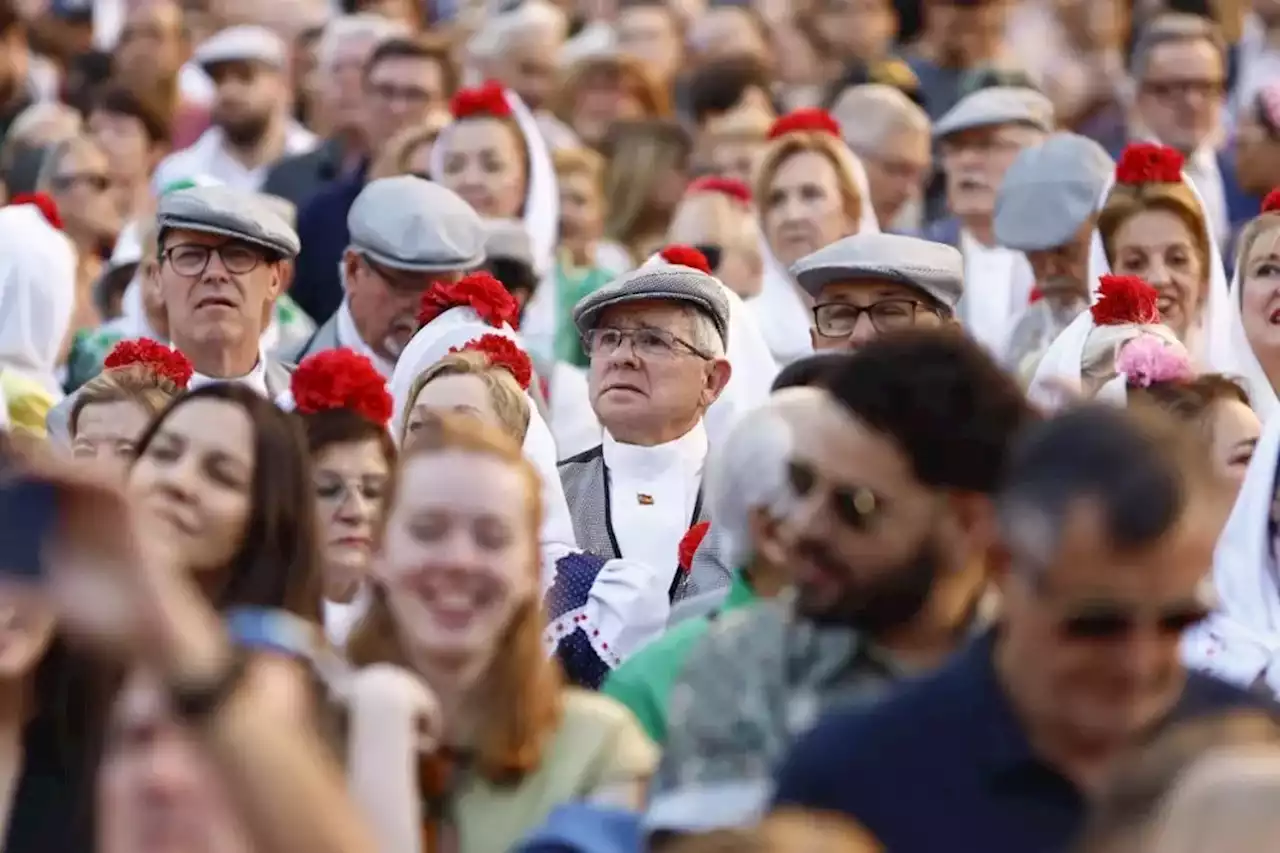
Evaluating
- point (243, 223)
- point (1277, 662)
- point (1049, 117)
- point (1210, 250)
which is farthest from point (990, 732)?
point (1049, 117)

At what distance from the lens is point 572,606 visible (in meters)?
6.49

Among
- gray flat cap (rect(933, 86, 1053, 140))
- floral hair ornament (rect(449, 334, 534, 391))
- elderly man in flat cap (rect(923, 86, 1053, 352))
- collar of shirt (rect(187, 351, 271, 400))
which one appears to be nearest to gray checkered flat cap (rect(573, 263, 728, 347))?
floral hair ornament (rect(449, 334, 534, 391))

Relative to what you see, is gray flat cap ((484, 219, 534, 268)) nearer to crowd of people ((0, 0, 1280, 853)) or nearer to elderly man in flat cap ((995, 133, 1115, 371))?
crowd of people ((0, 0, 1280, 853))

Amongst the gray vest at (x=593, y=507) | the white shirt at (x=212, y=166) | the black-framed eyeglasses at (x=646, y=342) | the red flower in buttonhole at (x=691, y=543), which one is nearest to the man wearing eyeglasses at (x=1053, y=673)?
the red flower in buttonhole at (x=691, y=543)

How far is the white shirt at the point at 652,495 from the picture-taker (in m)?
7.18

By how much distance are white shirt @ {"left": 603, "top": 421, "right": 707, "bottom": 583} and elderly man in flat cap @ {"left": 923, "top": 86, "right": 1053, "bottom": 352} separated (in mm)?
2785

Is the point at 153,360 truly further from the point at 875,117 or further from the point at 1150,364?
the point at 875,117

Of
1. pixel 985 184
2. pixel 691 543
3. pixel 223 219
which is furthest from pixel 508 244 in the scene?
pixel 691 543

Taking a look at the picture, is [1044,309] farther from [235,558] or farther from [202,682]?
[202,682]

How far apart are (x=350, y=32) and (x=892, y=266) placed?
18.8 ft

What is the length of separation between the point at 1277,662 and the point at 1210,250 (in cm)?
259

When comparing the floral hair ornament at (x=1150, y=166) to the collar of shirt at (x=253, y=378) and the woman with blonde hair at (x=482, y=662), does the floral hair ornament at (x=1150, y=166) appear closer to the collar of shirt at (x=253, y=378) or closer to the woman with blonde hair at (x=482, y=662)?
the collar of shirt at (x=253, y=378)

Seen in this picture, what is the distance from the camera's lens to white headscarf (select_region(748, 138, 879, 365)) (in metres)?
9.26

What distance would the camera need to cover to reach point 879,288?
7.26m
